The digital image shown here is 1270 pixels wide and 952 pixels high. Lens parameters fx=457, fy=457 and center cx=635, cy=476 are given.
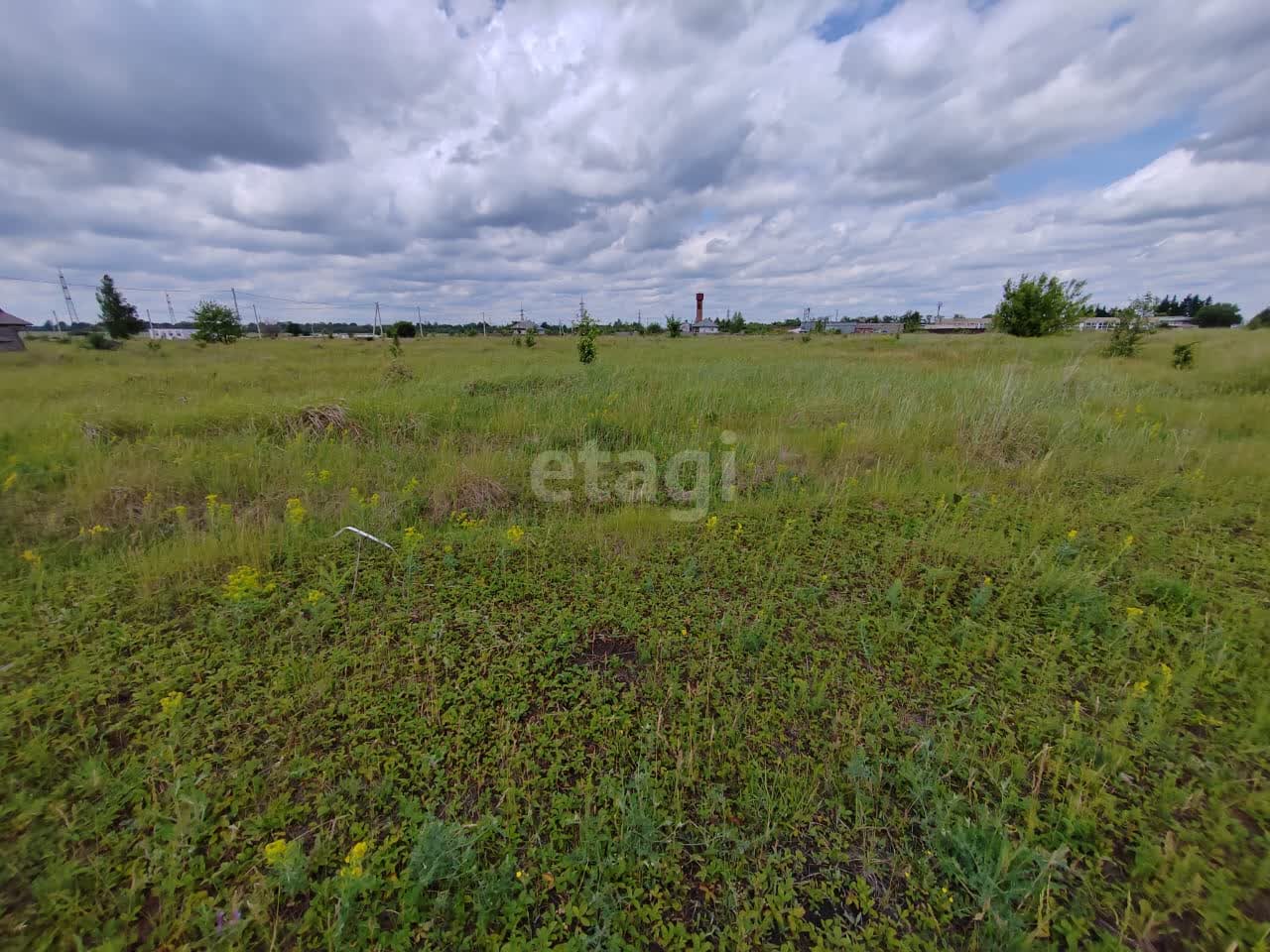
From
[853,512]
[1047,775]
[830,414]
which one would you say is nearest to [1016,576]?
[853,512]

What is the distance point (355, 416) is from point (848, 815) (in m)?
6.29

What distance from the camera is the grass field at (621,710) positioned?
1.36 metres

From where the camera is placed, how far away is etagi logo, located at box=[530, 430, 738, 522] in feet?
13.9

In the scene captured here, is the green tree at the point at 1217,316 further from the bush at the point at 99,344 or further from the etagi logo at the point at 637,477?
the bush at the point at 99,344

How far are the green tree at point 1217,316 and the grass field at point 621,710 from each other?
187 feet

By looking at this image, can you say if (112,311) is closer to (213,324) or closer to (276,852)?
(213,324)

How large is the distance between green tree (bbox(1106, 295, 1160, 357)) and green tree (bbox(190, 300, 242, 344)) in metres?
36.8

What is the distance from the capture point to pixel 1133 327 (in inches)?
563

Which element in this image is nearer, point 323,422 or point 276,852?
point 276,852

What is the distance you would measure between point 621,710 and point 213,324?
3055 cm

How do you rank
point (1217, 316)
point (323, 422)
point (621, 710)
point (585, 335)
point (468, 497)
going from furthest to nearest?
1. point (1217, 316)
2. point (585, 335)
3. point (323, 422)
4. point (468, 497)
5. point (621, 710)

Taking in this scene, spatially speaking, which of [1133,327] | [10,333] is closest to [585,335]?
[1133,327]

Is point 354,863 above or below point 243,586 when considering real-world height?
below

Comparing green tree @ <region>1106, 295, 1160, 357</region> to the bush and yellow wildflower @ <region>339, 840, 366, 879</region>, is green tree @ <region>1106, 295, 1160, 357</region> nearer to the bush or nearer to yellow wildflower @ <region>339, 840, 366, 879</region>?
yellow wildflower @ <region>339, 840, 366, 879</region>
